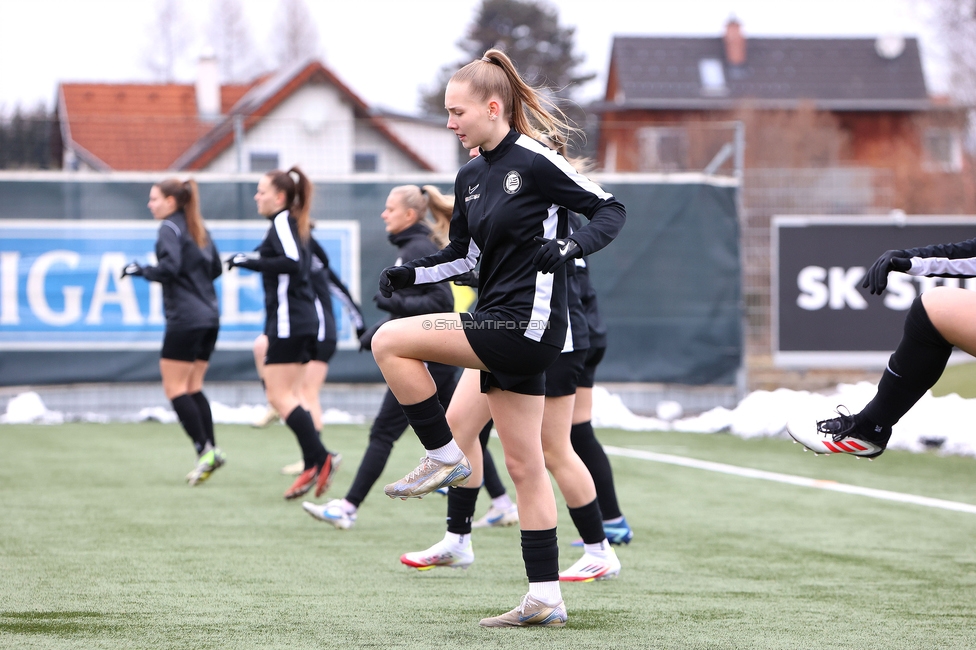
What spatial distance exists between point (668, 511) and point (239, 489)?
9.17 ft

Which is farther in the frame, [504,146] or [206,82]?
[206,82]

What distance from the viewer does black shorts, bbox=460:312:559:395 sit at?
11.8 ft

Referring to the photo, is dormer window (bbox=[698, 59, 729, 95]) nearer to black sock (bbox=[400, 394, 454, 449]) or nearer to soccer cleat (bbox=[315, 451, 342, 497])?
soccer cleat (bbox=[315, 451, 342, 497])

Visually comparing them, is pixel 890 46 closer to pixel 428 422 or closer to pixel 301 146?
pixel 301 146

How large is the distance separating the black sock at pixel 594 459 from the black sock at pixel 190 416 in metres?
3.15

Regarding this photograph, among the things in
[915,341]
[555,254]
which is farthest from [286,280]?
[915,341]

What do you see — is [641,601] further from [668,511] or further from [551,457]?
[668,511]

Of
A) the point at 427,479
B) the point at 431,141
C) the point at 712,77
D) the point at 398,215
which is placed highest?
the point at 712,77

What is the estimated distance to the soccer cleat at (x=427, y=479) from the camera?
369cm

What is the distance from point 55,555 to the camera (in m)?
5.04

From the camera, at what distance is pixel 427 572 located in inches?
195

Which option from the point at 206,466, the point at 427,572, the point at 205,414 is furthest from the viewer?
the point at 205,414

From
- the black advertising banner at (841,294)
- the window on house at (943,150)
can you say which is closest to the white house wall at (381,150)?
the black advertising banner at (841,294)

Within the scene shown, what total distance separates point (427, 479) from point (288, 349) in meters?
3.43
